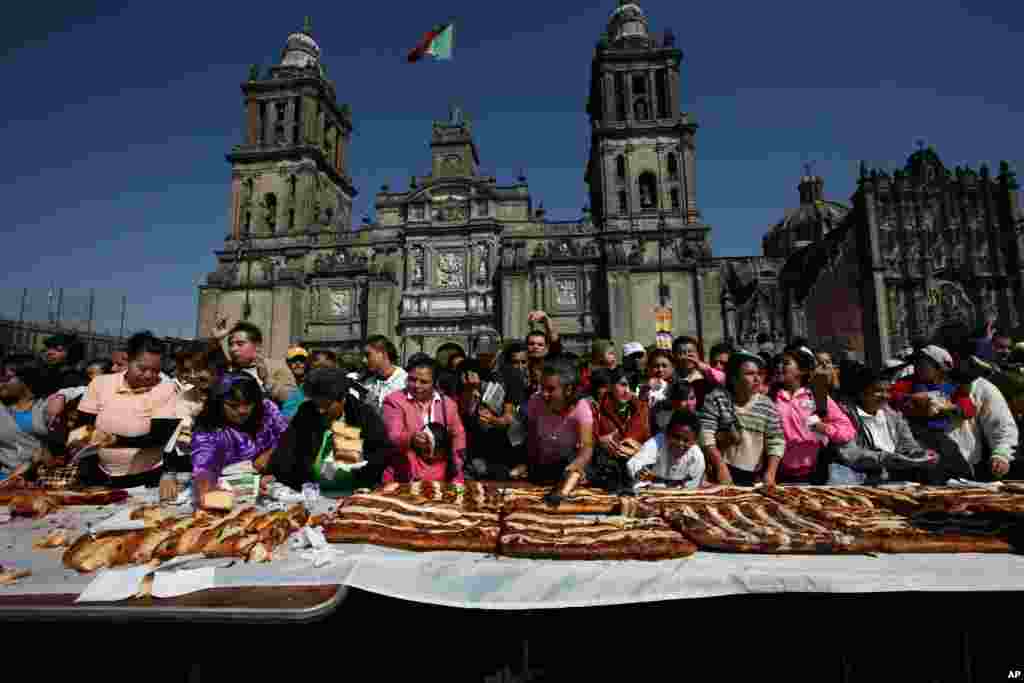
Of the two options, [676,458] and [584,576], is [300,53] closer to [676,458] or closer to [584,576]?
[676,458]

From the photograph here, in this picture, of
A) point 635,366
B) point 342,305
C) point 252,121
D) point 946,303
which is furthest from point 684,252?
point 252,121

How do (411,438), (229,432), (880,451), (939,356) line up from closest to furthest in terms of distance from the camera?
1. (229,432)
2. (411,438)
3. (880,451)
4. (939,356)

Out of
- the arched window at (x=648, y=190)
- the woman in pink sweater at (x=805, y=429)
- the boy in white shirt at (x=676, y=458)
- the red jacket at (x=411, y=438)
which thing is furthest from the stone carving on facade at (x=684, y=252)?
the red jacket at (x=411, y=438)

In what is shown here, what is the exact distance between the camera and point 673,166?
33031 millimetres

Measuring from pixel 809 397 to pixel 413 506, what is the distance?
14.2ft

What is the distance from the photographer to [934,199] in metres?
31.0

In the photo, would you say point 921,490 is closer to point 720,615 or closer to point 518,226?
point 720,615

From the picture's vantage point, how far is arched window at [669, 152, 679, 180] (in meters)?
32.8

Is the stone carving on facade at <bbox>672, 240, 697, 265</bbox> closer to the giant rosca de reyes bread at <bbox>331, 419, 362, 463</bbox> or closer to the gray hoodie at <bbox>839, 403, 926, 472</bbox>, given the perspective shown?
the gray hoodie at <bbox>839, 403, 926, 472</bbox>

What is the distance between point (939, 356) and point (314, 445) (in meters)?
6.90

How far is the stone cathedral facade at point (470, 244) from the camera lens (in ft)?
102

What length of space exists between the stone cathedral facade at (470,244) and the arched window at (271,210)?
0.31ft

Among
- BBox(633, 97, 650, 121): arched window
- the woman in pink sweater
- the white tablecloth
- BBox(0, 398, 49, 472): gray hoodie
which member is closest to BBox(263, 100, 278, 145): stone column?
BBox(633, 97, 650, 121): arched window

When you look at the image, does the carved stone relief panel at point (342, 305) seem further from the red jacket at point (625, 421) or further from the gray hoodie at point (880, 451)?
the gray hoodie at point (880, 451)
